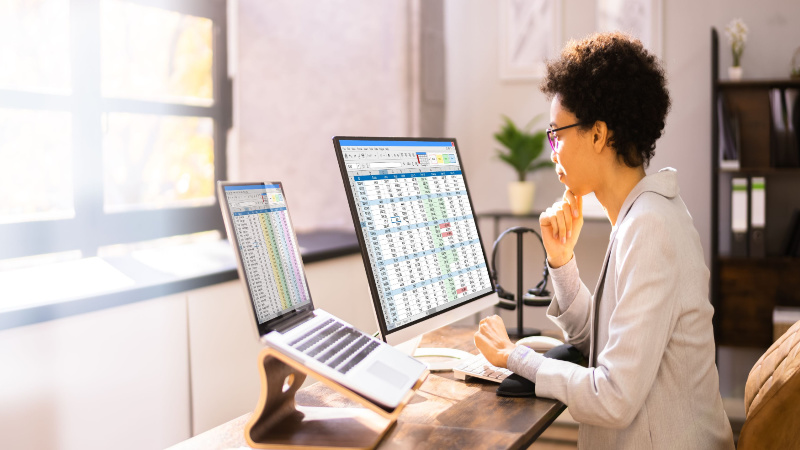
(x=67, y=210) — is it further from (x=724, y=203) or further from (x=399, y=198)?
(x=724, y=203)

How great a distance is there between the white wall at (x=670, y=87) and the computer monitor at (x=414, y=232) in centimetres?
234

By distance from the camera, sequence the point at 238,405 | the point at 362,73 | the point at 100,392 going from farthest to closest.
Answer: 1. the point at 362,73
2. the point at 238,405
3. the point at 100,392

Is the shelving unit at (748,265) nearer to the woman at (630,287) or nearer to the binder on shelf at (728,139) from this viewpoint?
the binder on shelf at (728,139)

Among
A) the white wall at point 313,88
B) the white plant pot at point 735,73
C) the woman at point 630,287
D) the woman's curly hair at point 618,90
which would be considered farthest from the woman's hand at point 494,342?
the white plant pot at point 735,73

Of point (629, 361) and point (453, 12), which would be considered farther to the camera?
point (453, 12)

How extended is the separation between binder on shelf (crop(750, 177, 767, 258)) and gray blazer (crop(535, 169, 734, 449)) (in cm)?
234

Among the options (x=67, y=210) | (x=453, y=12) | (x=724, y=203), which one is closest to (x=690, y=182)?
(x=724, y=203)

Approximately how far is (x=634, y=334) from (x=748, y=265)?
2585 millimetres

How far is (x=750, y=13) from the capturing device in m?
3.67

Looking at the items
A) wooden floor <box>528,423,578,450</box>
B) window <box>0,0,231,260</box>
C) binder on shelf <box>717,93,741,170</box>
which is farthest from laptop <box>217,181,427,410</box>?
binder on shelf <box>717,93,741,170</box>

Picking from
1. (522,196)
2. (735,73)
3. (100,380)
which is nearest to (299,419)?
(100,380)

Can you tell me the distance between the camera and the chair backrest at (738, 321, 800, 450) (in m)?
1.23

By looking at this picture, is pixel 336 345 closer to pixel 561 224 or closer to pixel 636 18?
Answer: pixel 561 224

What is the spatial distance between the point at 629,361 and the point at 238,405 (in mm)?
1522
